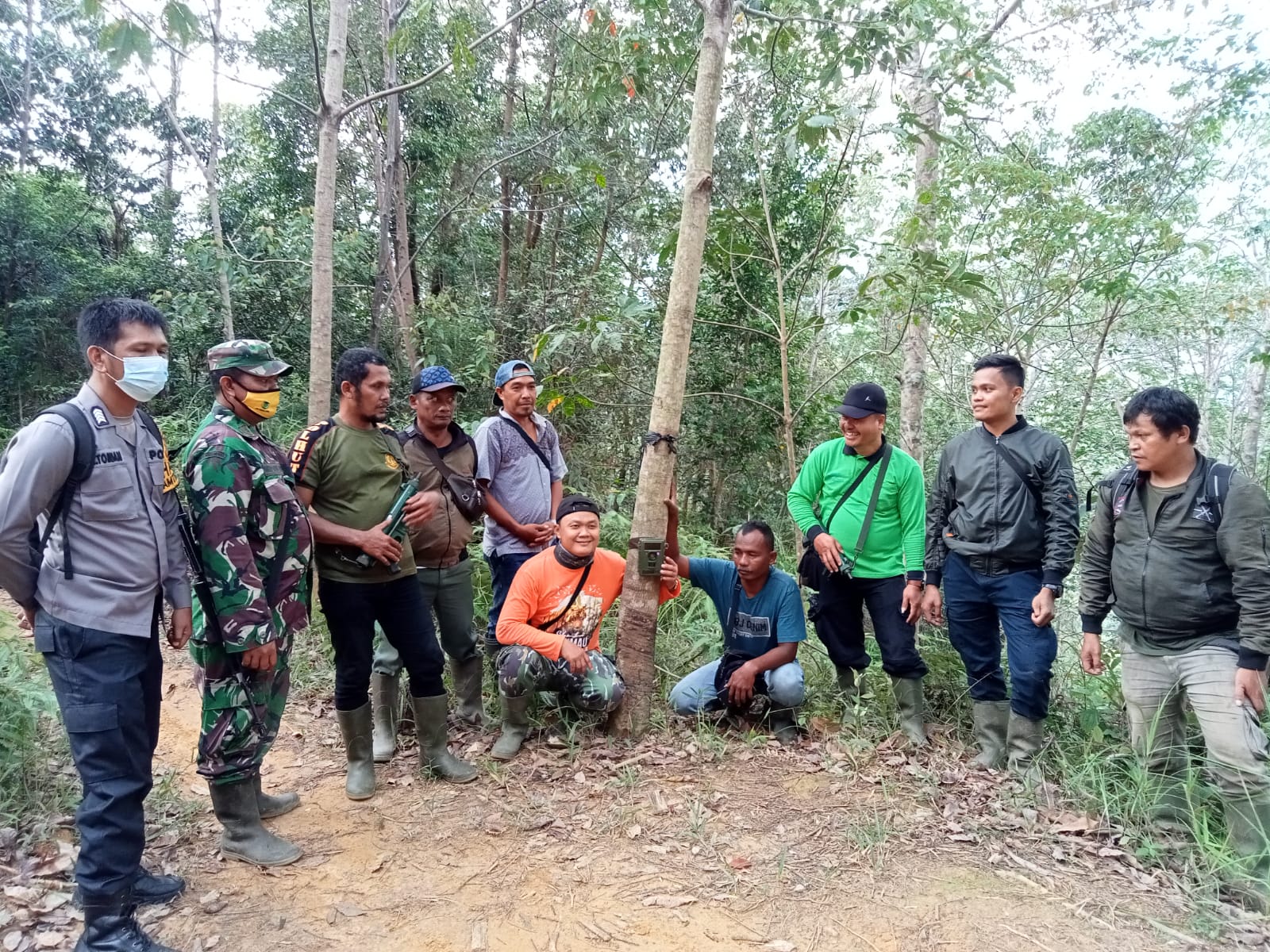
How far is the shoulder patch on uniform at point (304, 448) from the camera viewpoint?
335 cm

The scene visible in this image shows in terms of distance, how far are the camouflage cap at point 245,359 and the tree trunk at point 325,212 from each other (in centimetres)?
214

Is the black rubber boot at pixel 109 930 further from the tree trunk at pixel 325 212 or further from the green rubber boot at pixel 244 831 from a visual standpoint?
the tree trunk at pixel 325 212

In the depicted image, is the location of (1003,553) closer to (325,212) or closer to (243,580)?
(243,580)

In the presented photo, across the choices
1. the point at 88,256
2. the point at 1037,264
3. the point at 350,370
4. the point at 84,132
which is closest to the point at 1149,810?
the point at 350,370

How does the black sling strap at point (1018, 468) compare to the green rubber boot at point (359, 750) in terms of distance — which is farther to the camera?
the black sling strap at point (1018, 468)

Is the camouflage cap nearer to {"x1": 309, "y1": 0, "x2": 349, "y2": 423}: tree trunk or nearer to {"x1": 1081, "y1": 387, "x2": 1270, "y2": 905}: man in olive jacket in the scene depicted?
{"x1": 309, "y1": 0, "x2": 349, "y2": 423}: tree trunk

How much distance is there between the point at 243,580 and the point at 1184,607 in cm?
389

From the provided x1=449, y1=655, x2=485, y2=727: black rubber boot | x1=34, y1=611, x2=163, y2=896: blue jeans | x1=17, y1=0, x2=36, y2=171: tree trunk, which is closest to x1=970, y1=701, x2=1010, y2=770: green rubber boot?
x1=449, y1=655, x2=485, y2=727: black rubber boot

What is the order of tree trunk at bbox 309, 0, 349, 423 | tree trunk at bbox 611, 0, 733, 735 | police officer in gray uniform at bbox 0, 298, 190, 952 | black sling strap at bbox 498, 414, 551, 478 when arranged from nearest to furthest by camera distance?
1. police officer in gray uniform at bbox 0, 298, 190, 952
2. tree trunk at bbox 611, 0, 733, 735
3. black sling strap at bbox 498, 414, 551, 478
4. tree trunk at bbox 309, 0, 349, 423

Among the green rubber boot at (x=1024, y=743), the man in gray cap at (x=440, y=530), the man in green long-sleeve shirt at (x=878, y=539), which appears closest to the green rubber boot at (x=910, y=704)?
the man in green long-sleeve shirt at (x=878, y=539)

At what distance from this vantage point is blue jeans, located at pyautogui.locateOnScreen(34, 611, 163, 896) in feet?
7.88

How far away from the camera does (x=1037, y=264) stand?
271 inches

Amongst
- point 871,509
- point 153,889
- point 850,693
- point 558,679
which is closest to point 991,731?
point 850,693

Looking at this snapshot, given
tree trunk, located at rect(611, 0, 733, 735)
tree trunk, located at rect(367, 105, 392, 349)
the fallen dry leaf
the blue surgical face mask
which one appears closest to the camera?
the blue surgical face mask
